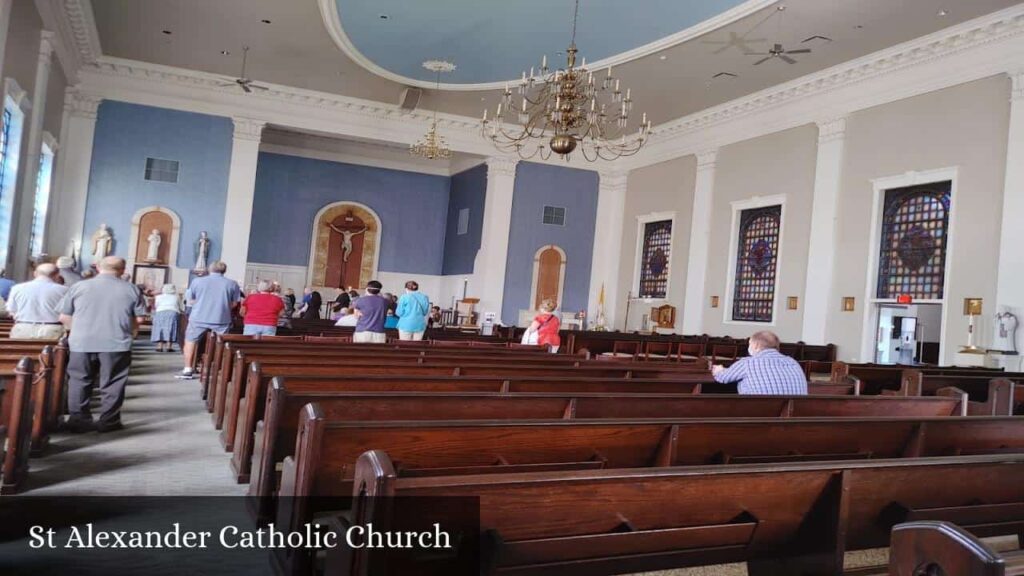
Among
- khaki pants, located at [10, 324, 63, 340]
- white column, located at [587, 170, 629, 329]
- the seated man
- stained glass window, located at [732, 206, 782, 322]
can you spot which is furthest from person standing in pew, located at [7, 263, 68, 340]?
white column, located at [587, 170, 629, 329]

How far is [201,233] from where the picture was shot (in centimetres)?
1466

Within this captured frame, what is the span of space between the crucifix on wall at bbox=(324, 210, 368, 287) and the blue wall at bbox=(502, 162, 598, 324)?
5.01 meters

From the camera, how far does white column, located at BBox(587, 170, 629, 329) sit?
1734cm

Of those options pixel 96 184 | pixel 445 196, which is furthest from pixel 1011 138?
pixel 96 184

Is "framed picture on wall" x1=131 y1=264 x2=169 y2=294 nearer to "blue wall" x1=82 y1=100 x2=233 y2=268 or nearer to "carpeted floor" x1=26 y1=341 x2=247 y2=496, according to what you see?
"blue wall" x1=82 y1=100 x2=233 y2=268

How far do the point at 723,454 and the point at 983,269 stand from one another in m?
8.77

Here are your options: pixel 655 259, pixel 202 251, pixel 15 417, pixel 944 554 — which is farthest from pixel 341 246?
pixel 944 554

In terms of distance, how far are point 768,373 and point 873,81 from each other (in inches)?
355

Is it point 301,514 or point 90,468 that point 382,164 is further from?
point 301,514

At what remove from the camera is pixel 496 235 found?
1648 centimetres

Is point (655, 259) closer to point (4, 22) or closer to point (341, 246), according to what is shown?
point (341, 246)

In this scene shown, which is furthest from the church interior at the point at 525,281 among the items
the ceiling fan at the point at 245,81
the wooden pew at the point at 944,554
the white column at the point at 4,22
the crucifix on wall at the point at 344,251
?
the white column at the point at 4,22

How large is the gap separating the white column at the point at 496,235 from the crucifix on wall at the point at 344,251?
14.5 feet

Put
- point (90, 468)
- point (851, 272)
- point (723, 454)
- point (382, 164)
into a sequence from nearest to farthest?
point (723, 454) → point (90, 468) → point (851, 272) → point (382, 164)
